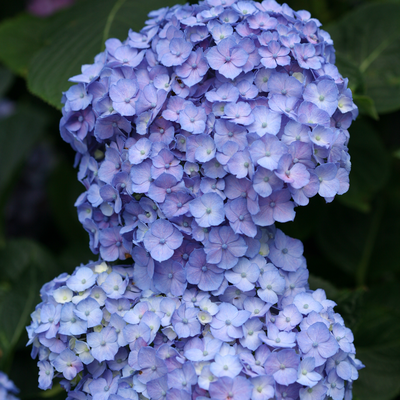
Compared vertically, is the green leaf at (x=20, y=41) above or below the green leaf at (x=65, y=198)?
above

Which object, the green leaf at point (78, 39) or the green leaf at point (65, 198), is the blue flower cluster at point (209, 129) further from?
the green leaf at point (65, 198)

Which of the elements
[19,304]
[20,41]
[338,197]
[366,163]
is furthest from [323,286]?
[20,41]

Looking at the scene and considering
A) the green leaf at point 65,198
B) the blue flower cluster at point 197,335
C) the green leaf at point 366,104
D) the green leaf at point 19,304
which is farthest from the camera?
the green leaf at point 65,198

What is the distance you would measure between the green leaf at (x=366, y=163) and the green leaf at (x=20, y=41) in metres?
0.81

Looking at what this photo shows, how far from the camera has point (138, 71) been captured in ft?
2.35

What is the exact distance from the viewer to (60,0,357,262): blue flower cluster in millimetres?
617

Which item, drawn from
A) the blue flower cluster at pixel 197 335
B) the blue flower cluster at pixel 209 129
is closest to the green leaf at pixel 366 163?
the blue flower cluster at pixel 209 129

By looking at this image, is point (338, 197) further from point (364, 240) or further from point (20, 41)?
point (20, 41)

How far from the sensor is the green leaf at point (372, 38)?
1.11 meters

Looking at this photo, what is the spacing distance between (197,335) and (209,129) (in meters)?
0.28

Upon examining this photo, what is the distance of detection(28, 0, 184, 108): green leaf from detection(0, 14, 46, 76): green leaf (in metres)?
0.12

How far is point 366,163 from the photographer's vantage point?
45.8 inches

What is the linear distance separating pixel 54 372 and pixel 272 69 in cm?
55

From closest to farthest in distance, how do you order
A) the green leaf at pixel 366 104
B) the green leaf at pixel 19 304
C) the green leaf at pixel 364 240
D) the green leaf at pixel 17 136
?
the green leaf at pixel 366 104, the green leaf at pixel 19 304, the green leaf at pixel 364 240, the green leaf at pixel 17 136
